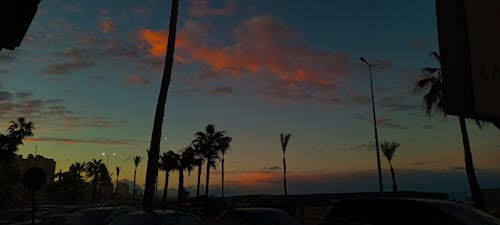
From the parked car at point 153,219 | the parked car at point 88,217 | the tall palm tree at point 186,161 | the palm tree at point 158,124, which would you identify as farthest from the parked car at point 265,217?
the tall palm tree at point 186,161

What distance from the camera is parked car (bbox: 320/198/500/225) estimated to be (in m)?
8.41

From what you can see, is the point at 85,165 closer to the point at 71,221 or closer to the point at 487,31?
the point at 71,221

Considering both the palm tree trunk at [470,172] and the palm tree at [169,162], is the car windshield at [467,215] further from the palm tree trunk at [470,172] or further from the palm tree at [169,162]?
the palm tree at [169,162]

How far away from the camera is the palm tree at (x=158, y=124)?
19.6 m

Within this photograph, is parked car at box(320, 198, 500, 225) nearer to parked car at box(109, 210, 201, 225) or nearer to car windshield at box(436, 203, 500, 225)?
car windshield at box(436, 203, 500, 225)

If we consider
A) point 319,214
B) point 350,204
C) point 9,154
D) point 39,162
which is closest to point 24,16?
point 350,204

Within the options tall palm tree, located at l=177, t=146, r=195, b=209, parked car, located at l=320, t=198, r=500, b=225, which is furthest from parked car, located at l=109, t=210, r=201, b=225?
tall palm tree, located at l=177, t=146, r=195, b=209

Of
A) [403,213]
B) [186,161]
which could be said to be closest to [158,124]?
[403,213]

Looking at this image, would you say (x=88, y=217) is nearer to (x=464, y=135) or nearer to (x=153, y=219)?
(x=153, y=219)

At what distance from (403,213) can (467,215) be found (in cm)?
130

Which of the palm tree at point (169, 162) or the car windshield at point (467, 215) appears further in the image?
the palm tree at point (169, 162)

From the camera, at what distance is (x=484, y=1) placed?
233 centimetres

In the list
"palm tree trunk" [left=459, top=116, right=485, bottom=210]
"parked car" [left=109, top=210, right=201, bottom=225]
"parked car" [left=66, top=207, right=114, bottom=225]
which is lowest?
"parked car" [left=66, top=207, right=114, bottom=225]

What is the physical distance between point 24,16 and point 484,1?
341 centimetres
